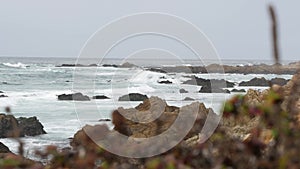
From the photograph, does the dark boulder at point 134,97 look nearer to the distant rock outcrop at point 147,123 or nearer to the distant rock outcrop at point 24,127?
the distant rock outcrop at point 24,127

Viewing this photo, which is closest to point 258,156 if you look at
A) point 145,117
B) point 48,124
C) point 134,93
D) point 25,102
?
point 145,117

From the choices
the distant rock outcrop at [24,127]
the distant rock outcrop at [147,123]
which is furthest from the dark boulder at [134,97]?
the distant rock outcrop at [147,123]

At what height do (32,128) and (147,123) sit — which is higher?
(147,123)

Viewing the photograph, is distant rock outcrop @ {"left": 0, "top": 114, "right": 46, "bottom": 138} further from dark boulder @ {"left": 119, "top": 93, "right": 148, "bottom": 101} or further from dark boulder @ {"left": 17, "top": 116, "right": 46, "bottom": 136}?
dark boulder @ {"left": 119, "top": 93, "right": 148, "bottom": 101}

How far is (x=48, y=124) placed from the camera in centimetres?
1839

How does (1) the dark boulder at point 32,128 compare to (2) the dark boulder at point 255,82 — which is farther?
(2) the dark boulder at point 255,82

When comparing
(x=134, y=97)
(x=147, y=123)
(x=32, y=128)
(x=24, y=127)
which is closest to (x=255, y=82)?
(x=134, y=97)

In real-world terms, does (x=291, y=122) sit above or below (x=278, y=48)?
below

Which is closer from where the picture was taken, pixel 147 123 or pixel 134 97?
pixel 147 123

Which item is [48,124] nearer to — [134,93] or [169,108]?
[134,93]

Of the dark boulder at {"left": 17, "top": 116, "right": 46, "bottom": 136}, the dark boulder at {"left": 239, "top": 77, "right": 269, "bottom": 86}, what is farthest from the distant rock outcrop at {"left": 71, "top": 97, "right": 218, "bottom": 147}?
the dark boulder at {"left": 239, "top": 77, "right": 269, "bottom": 86}

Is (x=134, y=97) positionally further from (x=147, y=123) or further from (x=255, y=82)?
(x=255, y=82)

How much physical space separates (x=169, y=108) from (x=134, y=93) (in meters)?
7.92

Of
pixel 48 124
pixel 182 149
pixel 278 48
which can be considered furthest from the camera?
pixel 48 124
